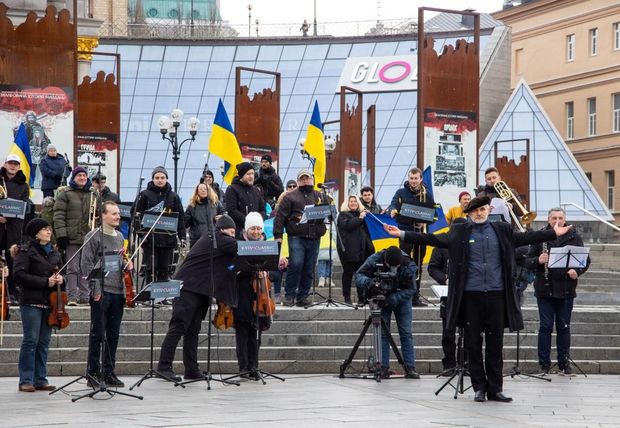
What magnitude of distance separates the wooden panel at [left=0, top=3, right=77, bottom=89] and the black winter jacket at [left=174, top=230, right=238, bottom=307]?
6.31m

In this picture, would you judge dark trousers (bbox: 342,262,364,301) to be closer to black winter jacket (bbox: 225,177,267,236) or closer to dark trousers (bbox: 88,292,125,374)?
black winter jacket (bbox: 225,177,267,236)

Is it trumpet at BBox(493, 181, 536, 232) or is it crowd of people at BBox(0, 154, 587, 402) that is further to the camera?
trumpet at BBox(493, 181, 536, 232)

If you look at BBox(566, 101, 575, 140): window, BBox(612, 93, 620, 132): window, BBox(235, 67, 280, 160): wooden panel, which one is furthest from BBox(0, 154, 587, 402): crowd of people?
BBox(566, 101, 575, 140): window

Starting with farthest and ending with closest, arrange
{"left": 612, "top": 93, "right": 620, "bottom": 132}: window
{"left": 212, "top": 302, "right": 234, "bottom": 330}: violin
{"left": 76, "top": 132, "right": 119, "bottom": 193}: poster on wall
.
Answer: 1. {"left": 612, "top": 93, "right": 620, "bottom": 132}: window
2. {"left": 76, "top": 132, "right": 119, "bottom": 193}: poster on wall
3. {"left": 212, "top": 302, "right": 234, "bottom": 330}: violin

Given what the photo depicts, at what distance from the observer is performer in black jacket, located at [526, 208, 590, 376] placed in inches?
695

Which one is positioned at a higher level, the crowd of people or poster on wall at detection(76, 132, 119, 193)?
poster on wall at detection(76, 132, 119, 193)

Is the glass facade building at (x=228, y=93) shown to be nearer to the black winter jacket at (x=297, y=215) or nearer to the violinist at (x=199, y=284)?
the black winter jacket at (x=297, y=215)

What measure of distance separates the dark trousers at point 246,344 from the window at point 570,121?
52.5 meters

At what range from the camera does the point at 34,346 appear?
49.0 feet

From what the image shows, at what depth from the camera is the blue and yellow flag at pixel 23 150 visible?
2117 centimetres


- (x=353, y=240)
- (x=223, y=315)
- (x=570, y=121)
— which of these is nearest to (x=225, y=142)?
(x=353, y=240)

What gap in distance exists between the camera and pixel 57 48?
21.5 metres

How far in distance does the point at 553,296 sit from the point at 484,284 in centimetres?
350

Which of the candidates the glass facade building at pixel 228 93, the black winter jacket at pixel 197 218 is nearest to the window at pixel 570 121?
the glass facade building at pixel 228 93
